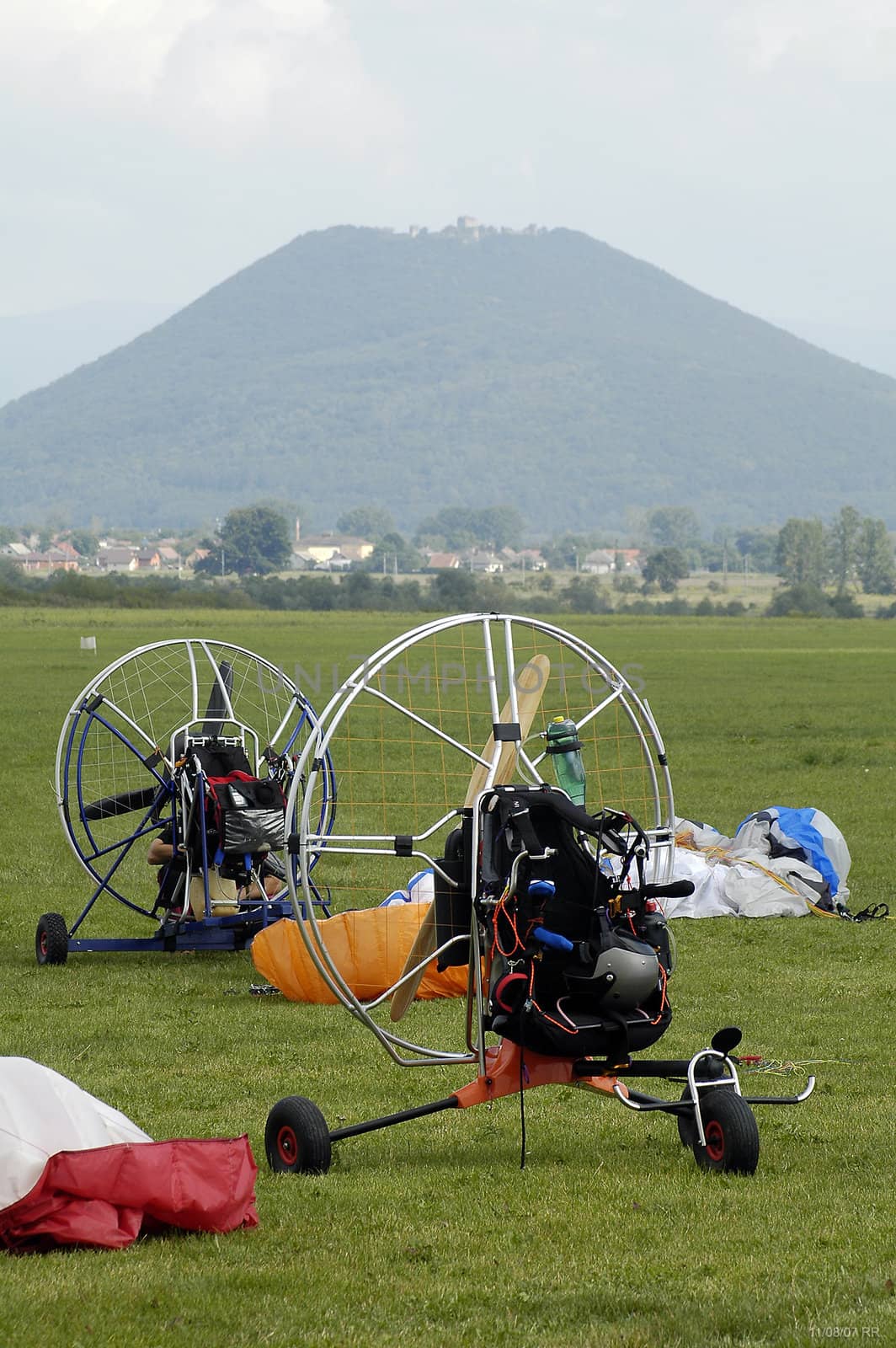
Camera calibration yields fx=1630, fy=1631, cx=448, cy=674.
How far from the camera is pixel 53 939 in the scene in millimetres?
11977

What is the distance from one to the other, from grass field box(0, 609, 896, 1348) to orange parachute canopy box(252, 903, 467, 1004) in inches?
10.7

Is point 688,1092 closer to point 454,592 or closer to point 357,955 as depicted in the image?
point 357,955

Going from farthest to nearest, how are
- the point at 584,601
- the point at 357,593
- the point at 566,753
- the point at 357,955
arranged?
the point at 584,601
the point at 357,593
the point at 357,955
the point at 566,753

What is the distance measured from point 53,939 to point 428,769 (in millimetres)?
15124

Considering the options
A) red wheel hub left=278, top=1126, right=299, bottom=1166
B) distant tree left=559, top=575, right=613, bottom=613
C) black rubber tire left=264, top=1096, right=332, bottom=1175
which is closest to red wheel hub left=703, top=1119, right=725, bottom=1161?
black rubber tire left=264, top=1096, right=332, bottom=1175

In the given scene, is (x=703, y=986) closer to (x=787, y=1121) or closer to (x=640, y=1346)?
(x=787, y=1121)

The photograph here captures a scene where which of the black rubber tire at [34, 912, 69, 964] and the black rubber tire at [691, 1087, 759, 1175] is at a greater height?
the black rubber tire at [691, 1087, 759, 1175]

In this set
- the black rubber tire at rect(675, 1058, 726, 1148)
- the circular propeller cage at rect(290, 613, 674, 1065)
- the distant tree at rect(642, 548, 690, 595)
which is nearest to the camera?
the black rubber tire at rect(675, 1058, 726, 1148)

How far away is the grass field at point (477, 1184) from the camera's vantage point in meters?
4.96

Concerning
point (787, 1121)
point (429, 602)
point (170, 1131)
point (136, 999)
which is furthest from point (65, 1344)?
point (429, 602)

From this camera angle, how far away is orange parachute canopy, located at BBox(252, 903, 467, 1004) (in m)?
10.4

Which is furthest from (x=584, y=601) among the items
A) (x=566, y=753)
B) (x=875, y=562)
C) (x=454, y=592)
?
(x=566, y=753)

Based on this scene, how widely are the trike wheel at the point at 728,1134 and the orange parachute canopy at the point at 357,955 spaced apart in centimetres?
379

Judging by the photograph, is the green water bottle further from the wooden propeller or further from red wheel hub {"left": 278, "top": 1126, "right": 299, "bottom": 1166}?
red wheel hub {"left": 278, "top": 1126, "right": 299, "bottom": 1166}
